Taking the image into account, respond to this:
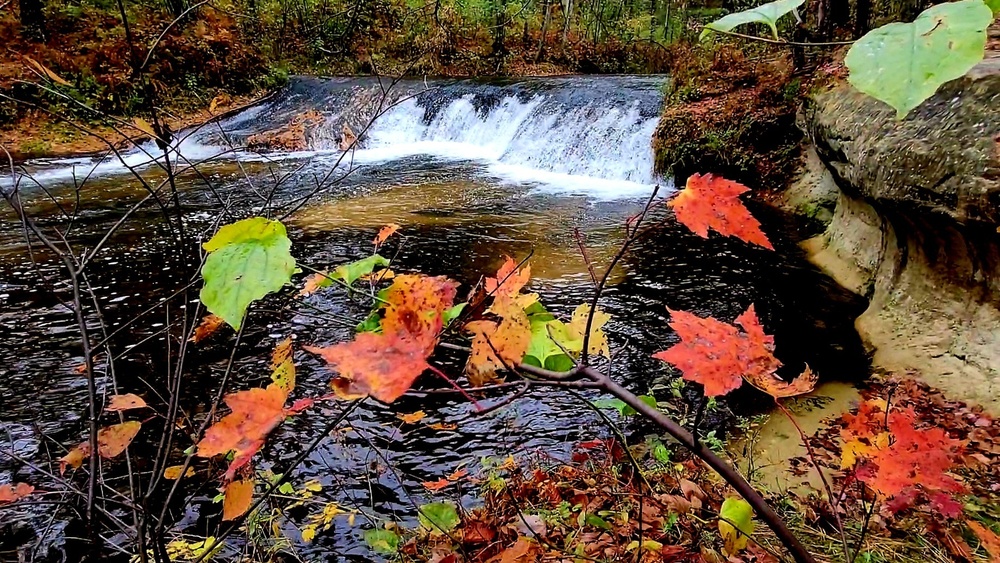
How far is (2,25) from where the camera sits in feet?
41.6

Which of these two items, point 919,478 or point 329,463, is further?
point 329,463

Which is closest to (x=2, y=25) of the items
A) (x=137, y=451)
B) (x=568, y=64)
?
(x=137, y=451)

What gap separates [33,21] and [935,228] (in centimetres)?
1694

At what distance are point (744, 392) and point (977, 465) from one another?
47.3 inches

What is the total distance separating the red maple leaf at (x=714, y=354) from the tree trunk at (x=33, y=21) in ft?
55.1

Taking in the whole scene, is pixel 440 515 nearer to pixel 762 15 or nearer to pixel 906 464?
pixel 906 464

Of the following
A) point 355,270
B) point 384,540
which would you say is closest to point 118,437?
point 384,540

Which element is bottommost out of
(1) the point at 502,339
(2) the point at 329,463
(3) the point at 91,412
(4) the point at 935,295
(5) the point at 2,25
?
(2) the point at 329,463

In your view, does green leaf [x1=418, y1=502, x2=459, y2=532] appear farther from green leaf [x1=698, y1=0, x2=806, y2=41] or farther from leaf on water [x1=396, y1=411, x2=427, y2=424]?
green leaf [x1=698, y1=0, x2=806, y2=41]

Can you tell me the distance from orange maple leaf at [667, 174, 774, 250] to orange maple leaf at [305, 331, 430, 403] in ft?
1.65

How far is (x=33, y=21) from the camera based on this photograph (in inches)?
514

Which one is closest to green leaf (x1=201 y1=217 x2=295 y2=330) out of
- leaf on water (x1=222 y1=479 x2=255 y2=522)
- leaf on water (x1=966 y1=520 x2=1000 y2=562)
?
leaf on water (x1=222 y1=479 x2=255 y2=522)

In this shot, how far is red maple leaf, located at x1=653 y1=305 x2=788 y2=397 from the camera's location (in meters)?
1.01

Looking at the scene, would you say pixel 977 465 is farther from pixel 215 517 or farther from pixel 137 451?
pixel 137 451
